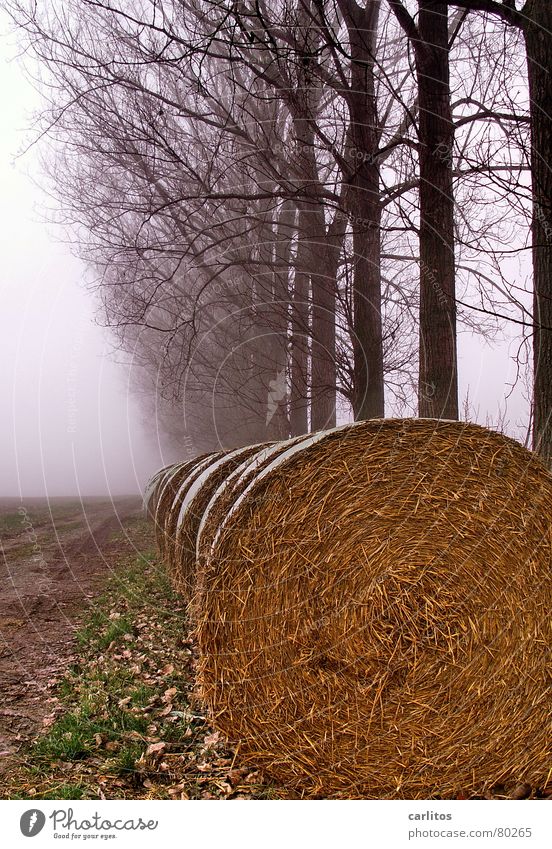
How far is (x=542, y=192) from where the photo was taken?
573 centimetres

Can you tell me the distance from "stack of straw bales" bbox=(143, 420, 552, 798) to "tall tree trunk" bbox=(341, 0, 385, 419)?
521 centimetres

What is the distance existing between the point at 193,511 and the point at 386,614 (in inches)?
136

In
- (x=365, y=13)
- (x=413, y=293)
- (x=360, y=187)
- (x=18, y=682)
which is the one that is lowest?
(x=18, y=682)

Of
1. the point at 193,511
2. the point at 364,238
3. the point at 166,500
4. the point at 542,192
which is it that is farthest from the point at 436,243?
the point at 166,500

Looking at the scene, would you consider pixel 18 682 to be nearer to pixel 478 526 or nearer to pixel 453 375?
pixel 478 526

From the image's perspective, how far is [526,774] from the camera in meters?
4.12

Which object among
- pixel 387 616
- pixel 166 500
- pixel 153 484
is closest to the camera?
pixel 387 616

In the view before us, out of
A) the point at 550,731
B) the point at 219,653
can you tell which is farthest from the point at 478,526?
the point at 219,653

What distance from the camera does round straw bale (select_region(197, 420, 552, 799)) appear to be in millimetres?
4016

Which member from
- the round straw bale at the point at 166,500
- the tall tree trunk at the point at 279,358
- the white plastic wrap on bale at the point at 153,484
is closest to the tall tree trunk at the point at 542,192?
the round straw bale at the point at 166,500

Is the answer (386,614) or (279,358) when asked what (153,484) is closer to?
(279,358)

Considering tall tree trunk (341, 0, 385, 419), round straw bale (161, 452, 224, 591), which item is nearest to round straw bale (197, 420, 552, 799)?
round straw bale (161, 452, 224, 591)

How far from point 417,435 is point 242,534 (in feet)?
3.63

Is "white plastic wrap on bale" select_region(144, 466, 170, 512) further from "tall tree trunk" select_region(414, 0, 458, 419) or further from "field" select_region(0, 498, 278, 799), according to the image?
"tall tree trunk" select_region(414, 0, 458, 419)
